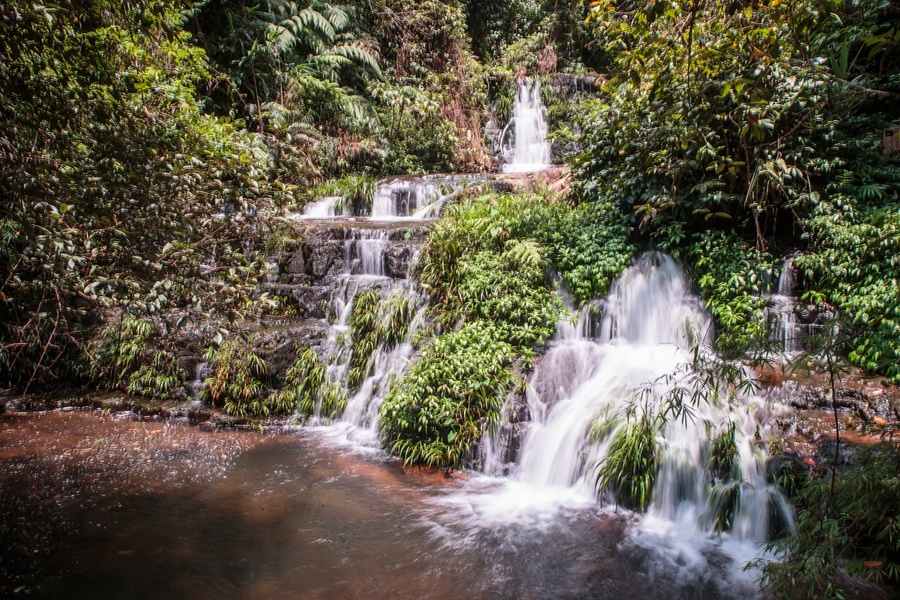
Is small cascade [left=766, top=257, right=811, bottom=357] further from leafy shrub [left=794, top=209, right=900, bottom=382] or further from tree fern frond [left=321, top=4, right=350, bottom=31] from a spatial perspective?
tree fern frond [left=321, top=4, right=350, bottom=31]

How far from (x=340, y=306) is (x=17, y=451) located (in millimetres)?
4457

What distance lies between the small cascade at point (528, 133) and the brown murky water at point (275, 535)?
11.4 m

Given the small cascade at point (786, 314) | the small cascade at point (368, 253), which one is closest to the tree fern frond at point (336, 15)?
the small cascade at point (368, 253)

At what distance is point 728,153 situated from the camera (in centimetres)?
691

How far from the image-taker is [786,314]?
6098mm

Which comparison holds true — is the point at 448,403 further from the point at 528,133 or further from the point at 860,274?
the point at 528,133

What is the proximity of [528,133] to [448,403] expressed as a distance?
12.0 m

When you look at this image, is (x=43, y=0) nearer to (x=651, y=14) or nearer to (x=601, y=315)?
(x=651, y=14)

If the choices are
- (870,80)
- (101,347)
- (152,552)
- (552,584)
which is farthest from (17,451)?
(870,80)

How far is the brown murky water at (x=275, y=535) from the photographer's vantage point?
13.1 ft

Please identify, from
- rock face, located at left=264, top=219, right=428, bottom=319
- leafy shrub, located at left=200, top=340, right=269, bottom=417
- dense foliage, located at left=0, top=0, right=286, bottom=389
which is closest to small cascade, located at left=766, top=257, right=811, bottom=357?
rock face, located at left=264, top=219, right=428, bottom=319

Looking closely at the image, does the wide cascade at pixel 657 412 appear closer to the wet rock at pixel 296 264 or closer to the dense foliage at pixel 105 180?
the dense foliage at pixel 105 180

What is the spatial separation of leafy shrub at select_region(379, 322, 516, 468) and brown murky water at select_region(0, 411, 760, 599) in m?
0.34

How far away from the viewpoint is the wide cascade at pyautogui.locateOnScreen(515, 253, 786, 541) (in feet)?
15.4
